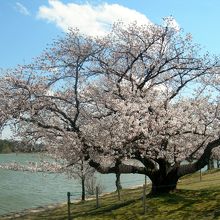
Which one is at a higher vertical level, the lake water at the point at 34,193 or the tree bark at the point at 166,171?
the tree bark at the point at 166,171

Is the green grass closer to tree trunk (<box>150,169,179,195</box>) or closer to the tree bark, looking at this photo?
tree trunk (<box>150,169,179,195</box>)

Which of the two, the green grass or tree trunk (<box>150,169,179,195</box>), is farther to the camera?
tree trunk (<box>150,169,179,195</box>)

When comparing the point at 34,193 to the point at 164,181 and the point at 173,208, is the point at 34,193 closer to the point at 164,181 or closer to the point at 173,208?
the point at 164,181

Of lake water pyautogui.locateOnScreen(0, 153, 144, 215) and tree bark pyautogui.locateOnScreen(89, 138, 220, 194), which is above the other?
tree bark pyautogui.locateOnScreen(89, 138, 220, 194)

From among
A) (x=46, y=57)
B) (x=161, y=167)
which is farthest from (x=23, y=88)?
(x=161, y=167)

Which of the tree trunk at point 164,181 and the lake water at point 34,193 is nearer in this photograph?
the tree trunk at point 164,181

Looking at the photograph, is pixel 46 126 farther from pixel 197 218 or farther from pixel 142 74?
pixel 197 218

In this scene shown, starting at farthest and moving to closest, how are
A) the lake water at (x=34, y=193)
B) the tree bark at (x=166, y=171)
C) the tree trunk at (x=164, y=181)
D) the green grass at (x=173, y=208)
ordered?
the lake water at (x=34, y=193) < the tree trunk at (x=164, y=181) < the tree bark at (x=166, y=171) < the green grass at (x=173, y=208)

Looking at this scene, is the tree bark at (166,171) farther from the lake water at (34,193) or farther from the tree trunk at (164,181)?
the lake water at (34,193)

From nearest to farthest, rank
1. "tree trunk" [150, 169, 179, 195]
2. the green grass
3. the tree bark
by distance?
the green grass, the tree bark, "tree trunk" [150, 169, 179, 195]

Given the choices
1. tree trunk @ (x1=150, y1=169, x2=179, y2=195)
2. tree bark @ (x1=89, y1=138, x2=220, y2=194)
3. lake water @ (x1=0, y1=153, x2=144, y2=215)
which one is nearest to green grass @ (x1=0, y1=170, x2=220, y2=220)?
tree trunk @ (x1=150, y1=169, x2=179, y2=195)

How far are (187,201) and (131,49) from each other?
319 inches

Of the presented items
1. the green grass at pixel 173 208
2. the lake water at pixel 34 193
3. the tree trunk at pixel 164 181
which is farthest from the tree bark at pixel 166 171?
the lake water at pixel 34 193

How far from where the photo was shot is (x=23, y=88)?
19.2 m
